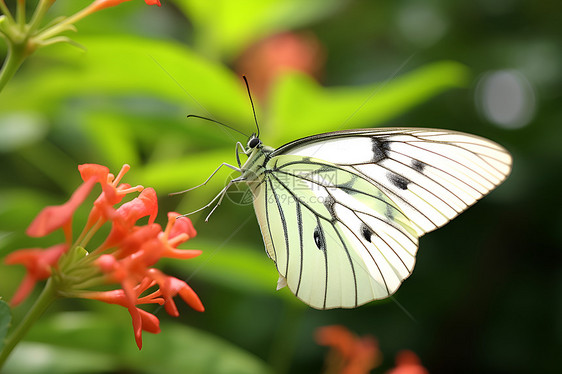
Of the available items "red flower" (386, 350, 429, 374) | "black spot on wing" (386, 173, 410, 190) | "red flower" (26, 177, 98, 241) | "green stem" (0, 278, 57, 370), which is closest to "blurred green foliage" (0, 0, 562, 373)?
"black spot on wing" (386, 173, 410, 190)

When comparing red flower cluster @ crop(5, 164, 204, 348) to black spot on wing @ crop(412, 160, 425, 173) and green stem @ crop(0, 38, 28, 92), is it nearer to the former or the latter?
green stem @ crop(0, 38, 28, 92)

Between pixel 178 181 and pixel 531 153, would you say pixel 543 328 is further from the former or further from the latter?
pixel 178 181

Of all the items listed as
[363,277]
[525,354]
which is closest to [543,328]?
[525,354]

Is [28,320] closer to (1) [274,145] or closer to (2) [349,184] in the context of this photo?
(2) [349,184]

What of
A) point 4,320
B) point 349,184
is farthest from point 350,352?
point 4,320

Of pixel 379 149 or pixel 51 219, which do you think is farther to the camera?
pixel 379 149

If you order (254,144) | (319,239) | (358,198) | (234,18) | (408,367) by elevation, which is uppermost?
(234,18)
